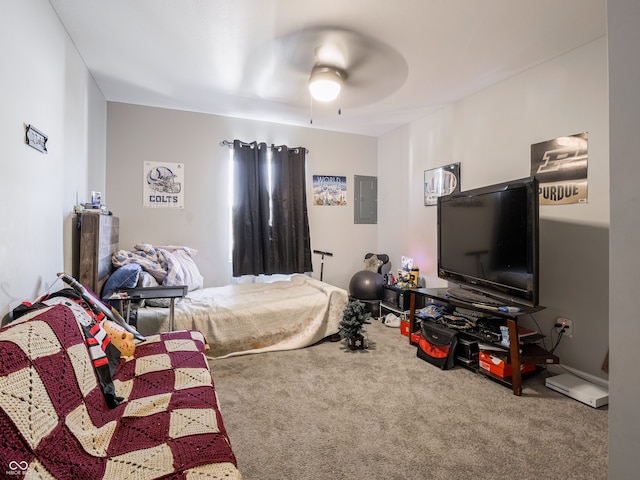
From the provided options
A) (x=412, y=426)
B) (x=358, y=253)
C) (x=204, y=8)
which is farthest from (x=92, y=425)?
(x=358, y=253)

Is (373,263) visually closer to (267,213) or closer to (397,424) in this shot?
(267,213)

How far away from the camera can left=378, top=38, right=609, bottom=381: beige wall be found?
2217mm

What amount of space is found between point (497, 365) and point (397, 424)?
0.96 metres

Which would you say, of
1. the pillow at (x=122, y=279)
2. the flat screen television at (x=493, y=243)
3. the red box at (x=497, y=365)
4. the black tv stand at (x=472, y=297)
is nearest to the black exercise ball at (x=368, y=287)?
the flat screen television at (x=493, y=243)

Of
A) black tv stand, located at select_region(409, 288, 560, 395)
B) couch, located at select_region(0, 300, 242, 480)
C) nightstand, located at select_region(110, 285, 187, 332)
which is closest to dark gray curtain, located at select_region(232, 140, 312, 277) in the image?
nightstand, located at select_region(110, 285, 187, 332)

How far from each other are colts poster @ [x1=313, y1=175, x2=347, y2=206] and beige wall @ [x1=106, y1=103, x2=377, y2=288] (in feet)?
0.25

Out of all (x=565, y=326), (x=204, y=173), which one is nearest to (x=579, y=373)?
(x=565, y=326)

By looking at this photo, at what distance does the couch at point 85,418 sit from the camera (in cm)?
84

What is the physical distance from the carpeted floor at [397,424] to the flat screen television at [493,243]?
2.25 ft

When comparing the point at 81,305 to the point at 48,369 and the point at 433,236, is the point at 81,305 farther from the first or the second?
the point at 433,236

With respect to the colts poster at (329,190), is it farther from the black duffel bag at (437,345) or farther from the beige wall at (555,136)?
the black duffel bag at (437,345)

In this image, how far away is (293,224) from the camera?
13.3ft

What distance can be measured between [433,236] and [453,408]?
207 cm

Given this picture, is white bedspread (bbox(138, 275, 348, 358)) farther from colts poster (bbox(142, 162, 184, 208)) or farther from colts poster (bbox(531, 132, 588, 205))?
colts poster (bbox(531, 132, 588, 205))
